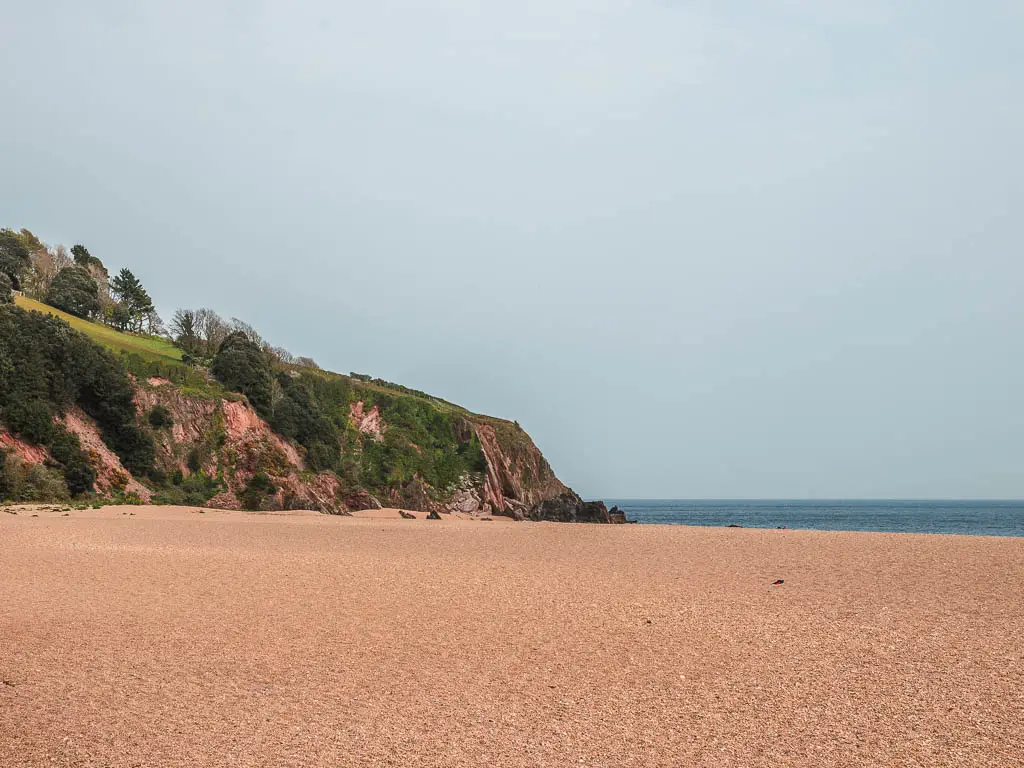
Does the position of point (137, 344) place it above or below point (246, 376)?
above

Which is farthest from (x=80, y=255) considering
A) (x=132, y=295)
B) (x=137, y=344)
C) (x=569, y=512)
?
(x=569, y=512)

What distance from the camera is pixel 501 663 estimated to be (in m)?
7.39

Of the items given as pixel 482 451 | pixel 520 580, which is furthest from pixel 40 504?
pixel 482 451

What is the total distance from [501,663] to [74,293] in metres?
62.7

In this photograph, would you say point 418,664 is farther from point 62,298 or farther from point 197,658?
point 62,298

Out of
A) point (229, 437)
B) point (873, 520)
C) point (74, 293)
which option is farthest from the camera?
point (873, 520)

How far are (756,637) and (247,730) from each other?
5789 millimetres

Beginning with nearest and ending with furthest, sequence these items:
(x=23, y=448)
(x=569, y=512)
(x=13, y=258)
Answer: (x=23, y=448), (x=569, y=512), (x=13, y=258)

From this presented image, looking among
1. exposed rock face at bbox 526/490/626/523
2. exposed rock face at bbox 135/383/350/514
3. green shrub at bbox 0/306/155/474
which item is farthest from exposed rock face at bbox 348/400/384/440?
green shrub at bbox 0/306/155/474

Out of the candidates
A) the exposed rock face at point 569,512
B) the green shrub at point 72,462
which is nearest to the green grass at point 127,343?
the green shrub at point 72,462

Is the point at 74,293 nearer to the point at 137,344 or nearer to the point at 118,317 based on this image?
the point at 118,317

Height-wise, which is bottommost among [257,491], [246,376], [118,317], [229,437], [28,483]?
[257,491]

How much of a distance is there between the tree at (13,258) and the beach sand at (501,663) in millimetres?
54134

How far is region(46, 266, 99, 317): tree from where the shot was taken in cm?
5731
